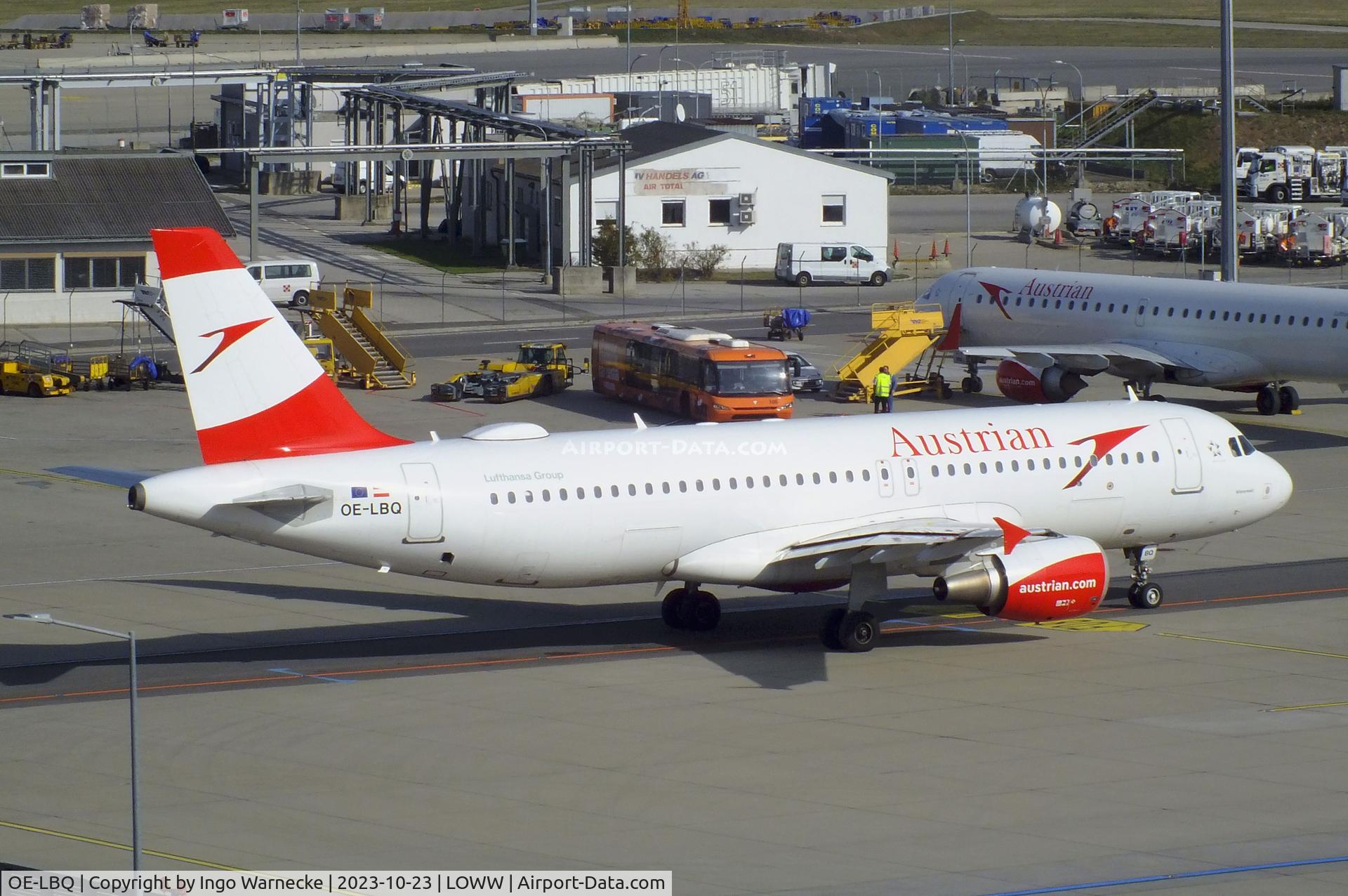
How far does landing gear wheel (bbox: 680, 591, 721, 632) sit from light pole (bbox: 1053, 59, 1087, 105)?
12200 cm

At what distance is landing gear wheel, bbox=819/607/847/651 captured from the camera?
35156 mm

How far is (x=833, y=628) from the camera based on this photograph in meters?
35.2

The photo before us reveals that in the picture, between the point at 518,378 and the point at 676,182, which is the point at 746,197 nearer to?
the point at 676,182

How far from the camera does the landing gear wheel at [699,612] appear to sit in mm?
37062

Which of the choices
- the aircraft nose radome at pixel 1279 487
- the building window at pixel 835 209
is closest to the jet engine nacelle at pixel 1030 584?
the aircraft nose radome at pixel 1279 487

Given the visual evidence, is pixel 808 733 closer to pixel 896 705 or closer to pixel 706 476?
pixel 896 705

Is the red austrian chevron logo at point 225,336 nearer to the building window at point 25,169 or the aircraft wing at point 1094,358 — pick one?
the aircraft wing at point 1094,358

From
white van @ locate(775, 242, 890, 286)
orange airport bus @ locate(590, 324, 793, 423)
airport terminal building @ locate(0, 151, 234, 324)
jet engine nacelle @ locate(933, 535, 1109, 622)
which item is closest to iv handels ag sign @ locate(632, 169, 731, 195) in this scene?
white van @ locate(775, 242, 890, 286)

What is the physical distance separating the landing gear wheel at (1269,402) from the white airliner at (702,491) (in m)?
24.4

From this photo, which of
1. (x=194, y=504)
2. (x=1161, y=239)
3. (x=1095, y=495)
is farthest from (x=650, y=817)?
(x=1161, y=239)

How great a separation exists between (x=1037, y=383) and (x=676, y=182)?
136 feet

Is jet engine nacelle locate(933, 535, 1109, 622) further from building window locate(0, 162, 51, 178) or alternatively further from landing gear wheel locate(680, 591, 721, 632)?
building window locate(0, 162, 51, 178)

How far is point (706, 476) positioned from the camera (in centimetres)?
3488

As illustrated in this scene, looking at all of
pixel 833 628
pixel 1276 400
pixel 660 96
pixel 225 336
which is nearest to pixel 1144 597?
pixel 833 628
